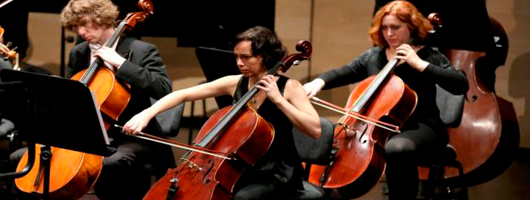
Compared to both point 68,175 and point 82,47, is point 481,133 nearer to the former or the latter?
point 82,47

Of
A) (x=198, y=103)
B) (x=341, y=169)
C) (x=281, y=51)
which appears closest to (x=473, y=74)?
(x=341, y=169)

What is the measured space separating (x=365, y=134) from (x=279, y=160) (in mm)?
485

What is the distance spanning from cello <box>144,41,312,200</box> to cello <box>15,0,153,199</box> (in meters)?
0.40

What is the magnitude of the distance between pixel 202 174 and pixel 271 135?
272 mm

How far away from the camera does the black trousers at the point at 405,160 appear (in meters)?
3.39

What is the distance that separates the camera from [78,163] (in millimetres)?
2980

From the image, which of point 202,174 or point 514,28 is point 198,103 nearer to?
point 514,28

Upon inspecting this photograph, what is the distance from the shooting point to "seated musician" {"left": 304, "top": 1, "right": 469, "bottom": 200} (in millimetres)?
3402

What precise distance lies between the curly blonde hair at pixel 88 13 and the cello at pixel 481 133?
5.40ft

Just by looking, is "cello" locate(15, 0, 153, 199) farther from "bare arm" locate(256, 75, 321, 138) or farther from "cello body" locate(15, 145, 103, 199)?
"bare arm" locate(256, 75, 321, 138)

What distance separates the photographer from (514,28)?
17.3 feet

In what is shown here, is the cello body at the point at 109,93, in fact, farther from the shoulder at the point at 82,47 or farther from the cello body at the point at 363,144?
the cello body at the point at 363,144

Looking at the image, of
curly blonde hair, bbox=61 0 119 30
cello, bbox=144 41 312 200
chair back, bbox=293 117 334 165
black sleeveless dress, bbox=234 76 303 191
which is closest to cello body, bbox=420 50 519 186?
chair back, bbox=293 117 334 165

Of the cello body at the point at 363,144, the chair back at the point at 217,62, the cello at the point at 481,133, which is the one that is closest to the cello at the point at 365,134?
the cello body at the point at 363,144
